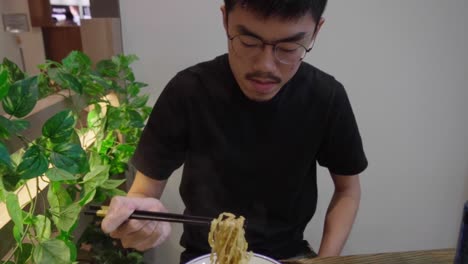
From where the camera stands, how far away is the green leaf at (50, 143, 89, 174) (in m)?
0.73

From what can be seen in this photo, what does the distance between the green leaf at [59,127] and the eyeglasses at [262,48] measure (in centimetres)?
47

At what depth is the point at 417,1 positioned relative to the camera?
1.64 metres

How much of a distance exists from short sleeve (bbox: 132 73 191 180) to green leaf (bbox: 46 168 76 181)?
0.41m

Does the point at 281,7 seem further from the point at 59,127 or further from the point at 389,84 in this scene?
the point at 389,84

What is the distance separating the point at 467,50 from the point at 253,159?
55.5 inches

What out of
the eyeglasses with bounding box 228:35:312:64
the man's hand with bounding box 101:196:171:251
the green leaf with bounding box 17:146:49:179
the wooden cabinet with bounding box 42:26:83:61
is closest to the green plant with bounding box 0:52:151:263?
the green leaf with bounding box 17:146:49:179

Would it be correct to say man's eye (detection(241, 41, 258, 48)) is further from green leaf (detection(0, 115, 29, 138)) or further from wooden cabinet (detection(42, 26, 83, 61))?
wooden cabinet (detection(42, 26, 83, 61))

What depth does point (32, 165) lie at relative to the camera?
0.69m

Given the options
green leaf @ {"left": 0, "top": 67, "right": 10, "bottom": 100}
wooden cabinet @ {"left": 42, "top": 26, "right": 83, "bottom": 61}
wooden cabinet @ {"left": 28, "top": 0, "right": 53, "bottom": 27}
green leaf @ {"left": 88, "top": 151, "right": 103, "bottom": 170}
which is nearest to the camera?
green leaf @ {"left": 0, "top": 67, "right": 10, "bottom": 100}

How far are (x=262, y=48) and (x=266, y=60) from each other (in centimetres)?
3

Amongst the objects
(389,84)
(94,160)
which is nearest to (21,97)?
(94,160)

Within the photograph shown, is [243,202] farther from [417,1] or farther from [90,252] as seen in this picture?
[417,1]

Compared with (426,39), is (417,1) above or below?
above

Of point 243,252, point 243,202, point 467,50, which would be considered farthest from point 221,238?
point 467,50
